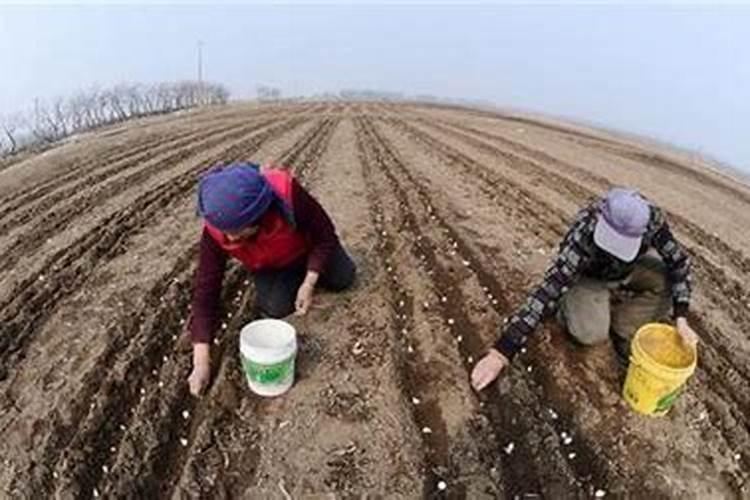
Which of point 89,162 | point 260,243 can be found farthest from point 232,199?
point 89,162

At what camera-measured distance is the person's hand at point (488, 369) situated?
14.8ft

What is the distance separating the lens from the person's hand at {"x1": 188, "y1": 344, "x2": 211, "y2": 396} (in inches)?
177

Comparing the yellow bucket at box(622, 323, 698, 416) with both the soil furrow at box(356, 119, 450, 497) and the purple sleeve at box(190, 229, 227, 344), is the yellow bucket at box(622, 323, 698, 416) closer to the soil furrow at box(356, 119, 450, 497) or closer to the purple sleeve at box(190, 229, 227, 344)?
the soil furrow at box(356, 119, 450, 497)

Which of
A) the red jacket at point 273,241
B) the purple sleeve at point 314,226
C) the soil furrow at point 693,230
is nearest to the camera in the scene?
the red jacket at point 273,241

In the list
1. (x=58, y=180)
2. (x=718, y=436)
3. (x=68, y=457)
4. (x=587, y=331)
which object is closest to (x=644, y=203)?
(x=587, y=331)

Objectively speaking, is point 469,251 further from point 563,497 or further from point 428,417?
point 563,497

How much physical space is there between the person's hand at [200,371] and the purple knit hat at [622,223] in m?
2.54

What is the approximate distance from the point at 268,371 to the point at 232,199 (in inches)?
44.1

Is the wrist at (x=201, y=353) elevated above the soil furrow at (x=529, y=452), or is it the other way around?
the wrist at (x=201, y=353)

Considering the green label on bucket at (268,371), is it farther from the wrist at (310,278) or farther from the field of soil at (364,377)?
the wrist at (310,278)

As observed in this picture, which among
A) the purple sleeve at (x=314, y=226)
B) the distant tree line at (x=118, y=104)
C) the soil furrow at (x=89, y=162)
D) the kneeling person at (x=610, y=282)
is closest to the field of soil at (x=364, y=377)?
the kneeling person at (x=610, y=282)

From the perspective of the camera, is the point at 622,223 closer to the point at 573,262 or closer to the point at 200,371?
the point at 573,262

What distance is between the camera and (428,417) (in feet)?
14.8

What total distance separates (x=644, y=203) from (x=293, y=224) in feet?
7.17
